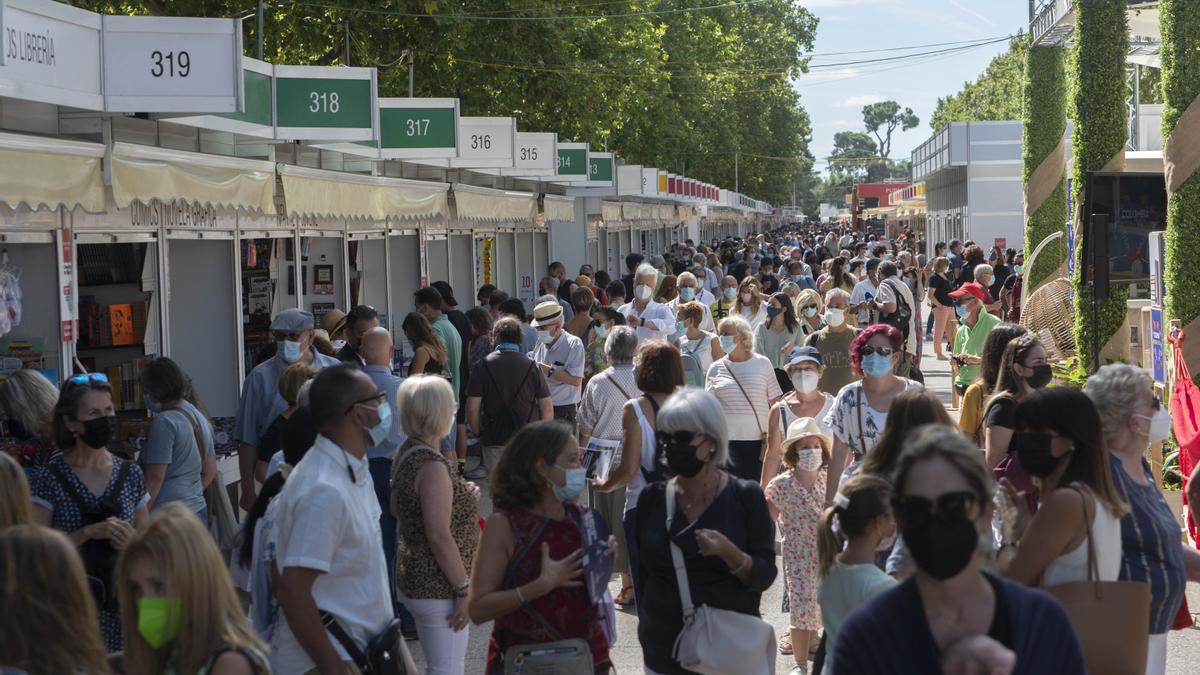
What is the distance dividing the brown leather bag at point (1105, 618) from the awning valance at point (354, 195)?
6.99 m

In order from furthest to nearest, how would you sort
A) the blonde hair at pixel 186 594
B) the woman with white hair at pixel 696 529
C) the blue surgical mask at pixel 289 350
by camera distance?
the blue surgical mask at pixel 289 350 → the woman with white hair at pixel 696 529 → the blonde hair at pixel 186 594

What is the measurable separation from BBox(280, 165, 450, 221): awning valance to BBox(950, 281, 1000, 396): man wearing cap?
15.6ft

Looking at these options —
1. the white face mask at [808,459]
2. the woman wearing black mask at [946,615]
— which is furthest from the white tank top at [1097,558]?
the white face mask at [808,459]

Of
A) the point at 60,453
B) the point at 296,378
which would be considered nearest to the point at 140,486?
the point at 60,453

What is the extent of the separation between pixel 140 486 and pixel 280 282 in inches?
295

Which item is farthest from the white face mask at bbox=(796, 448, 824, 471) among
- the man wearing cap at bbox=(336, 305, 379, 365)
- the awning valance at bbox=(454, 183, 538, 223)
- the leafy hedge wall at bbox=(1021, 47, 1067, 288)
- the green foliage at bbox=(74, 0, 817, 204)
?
the leafy hedge wall at bbox=(1021, 47, 1067, 288)

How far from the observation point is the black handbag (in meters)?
4.35

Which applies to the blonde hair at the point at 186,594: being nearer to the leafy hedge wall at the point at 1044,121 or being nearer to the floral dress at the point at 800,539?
the floral dress at the point at 800,539

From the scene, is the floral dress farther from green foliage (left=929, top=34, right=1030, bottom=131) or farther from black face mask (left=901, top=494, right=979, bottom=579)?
green foliage (left=929, top=34, right=1030, bottom=131)

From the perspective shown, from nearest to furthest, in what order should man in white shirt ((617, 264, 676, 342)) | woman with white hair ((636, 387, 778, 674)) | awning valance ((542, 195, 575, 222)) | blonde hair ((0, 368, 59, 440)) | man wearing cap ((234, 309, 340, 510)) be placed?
1. woman with white hair ((636, 387, 778, 674))
2. blonde hair ((0, 368, 59, 440))
3. man wearing cap ((234, 309, 340, 510))
4. man in white shirt ((617, 264, 676, 342))
5. awning valance ((542, 195, 575, 222))

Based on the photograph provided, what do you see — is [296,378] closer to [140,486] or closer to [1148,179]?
[140,486]

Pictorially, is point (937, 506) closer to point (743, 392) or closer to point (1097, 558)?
point (1097, 558)

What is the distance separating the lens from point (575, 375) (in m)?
10.6

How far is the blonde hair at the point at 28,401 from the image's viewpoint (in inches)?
247
